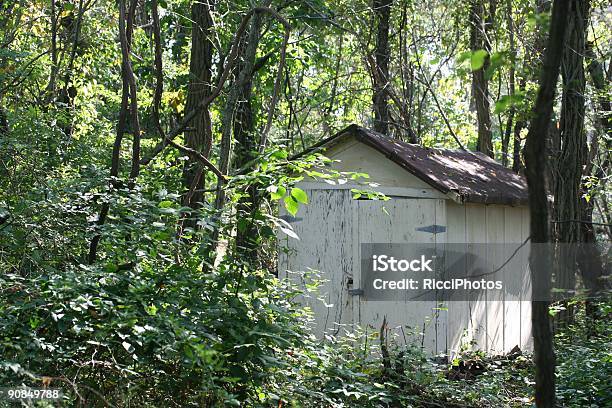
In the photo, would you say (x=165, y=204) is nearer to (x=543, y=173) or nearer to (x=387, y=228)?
(x=543, y=173)

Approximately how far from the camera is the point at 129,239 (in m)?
5.62

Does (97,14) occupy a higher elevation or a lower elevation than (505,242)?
higher

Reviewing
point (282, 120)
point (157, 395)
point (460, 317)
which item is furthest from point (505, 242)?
point (282, 120)

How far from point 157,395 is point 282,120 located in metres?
15.6

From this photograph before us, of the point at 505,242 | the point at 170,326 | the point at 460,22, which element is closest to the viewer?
the point at 170,326

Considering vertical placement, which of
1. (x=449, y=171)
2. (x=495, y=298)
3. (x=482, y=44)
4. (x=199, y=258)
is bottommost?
(x=495, y=298)

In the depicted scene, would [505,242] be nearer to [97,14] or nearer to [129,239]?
[129,239]

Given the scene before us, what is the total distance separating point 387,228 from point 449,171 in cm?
132

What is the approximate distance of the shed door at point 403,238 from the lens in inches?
361

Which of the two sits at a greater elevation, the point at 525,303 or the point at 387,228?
the point at 387,228

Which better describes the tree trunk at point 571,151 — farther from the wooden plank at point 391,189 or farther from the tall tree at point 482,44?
Result: the tall tree at point 482,44

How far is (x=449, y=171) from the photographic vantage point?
Answer: 1003cm

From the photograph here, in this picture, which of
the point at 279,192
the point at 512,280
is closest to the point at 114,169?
the point at 279,192

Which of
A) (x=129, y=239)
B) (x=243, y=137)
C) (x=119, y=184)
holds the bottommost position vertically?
(x=129, y=239)
